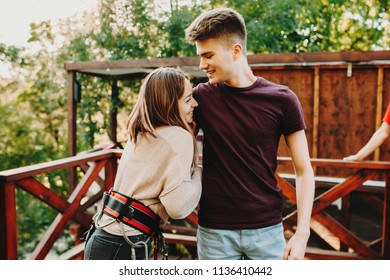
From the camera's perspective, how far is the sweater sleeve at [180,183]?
136 centimetres

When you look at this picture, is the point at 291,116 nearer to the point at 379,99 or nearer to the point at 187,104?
the point at 187,104

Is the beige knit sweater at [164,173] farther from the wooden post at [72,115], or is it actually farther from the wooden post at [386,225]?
the wooden post at [72,115]

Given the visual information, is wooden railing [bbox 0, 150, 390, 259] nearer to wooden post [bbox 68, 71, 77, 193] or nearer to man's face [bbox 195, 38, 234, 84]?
man's face [bbox 195, 38, 234, 84]

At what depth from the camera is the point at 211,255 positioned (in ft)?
4.97

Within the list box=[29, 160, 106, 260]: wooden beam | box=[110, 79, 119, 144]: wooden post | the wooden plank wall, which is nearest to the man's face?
box=[29, 160, 106, 260]: wooden beam

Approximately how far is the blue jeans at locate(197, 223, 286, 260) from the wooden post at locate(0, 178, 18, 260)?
1277mm

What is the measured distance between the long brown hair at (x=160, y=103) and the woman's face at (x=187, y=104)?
1 cm

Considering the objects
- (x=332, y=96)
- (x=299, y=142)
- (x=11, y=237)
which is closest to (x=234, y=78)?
(x=299, y=142)

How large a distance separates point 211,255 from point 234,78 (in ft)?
2.39

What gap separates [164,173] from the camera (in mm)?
1374

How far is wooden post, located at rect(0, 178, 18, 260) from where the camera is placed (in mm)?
2150

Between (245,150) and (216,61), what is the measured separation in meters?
0.38

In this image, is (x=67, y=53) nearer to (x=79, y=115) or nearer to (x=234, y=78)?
(x=79, y=115)

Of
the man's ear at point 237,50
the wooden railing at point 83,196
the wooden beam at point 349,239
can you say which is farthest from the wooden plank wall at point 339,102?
the man's ear at point 237,50
